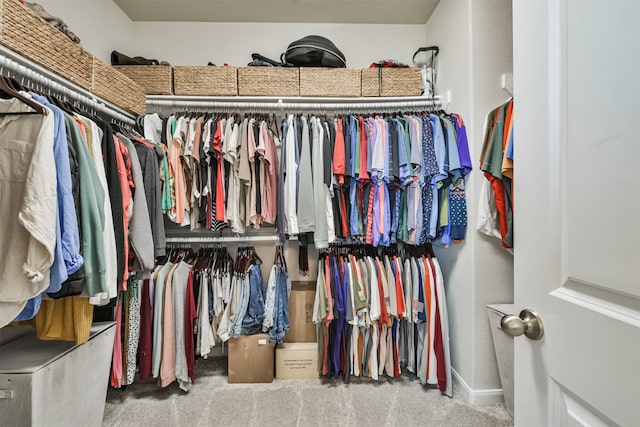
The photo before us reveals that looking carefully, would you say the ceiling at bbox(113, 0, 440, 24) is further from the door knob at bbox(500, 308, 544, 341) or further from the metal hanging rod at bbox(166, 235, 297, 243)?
the door knob at bbox(500, 308, 544, 341)

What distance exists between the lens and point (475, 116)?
1.68 meters

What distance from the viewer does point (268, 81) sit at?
78.3 inches

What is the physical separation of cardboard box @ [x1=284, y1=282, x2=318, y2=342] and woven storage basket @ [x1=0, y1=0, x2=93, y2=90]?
1.84 m

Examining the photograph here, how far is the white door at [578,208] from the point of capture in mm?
395

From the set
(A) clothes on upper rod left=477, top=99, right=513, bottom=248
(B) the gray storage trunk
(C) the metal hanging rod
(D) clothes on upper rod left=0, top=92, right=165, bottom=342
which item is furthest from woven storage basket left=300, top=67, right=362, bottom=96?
(B) the gray storage trunk

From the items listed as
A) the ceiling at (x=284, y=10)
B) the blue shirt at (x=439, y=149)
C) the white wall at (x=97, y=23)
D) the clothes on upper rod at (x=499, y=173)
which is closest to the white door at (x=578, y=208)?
the clothes on upper rod at (x=499, y=173)

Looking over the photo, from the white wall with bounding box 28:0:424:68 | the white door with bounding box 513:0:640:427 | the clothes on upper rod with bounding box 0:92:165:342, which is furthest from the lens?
the white wall with bounding box 28:0:424:68

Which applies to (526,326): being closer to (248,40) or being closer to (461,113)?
(461,113)

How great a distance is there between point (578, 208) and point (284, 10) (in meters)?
2.48

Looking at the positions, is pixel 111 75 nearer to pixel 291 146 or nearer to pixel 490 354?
pixel 291 146

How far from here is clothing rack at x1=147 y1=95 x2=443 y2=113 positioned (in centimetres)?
198

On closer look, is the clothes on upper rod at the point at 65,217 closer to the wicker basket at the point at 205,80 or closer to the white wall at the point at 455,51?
the wicker basket at the point at 205,80

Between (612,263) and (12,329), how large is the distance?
2.20m

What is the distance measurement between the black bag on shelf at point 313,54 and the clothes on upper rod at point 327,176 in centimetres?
50
